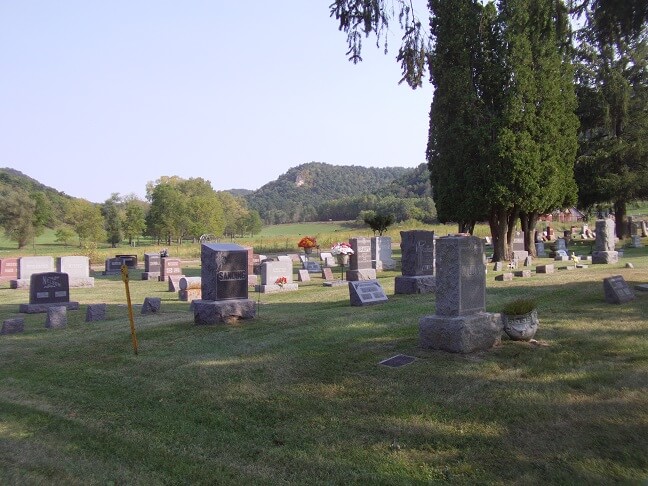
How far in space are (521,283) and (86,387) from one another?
483 inches

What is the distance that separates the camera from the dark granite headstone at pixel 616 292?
1155cm

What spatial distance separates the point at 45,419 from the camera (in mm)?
6434

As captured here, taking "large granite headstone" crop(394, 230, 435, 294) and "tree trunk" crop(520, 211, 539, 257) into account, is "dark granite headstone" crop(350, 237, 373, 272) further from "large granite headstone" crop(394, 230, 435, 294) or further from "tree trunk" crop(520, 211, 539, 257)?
"tree trunk" crop(520, 211, 539, 257)

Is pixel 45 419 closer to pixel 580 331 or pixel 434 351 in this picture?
pixel 434 351

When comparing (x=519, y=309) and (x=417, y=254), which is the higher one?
(x=417, y=254)

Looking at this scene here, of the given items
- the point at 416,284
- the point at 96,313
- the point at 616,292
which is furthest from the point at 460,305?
the point at 96,313

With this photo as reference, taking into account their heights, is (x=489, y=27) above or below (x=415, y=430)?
above

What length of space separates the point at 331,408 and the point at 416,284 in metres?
10.3

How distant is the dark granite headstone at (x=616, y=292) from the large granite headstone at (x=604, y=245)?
11865 mm

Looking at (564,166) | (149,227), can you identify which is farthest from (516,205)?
(149,227)

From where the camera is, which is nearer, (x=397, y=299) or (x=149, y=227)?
(x=397, y=299)

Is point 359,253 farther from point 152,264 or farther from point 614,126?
point 614,126

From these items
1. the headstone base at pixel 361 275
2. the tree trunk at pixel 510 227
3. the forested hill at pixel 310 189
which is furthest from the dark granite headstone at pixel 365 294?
the forested hill at pixel 310 189

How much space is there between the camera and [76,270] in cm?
2836
